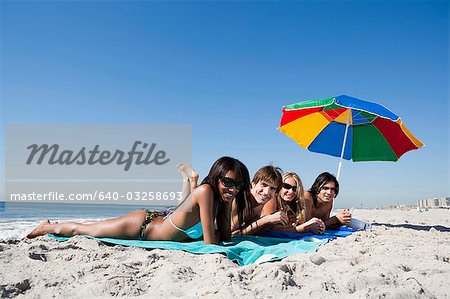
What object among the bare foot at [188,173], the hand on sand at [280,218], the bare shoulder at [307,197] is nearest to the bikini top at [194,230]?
the hand on sand at [280,218]

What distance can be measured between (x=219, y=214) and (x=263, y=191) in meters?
0.69

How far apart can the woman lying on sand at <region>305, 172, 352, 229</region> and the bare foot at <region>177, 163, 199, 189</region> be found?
1.65m

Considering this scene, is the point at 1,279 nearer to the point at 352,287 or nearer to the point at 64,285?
the point at 64,285

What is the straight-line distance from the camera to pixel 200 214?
10.7 ft

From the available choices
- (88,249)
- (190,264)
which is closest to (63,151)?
(88,249)

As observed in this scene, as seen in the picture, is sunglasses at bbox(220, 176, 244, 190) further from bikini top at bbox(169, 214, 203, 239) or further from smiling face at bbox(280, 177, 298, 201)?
smiling face at bbox(280, 177, 298, 201)

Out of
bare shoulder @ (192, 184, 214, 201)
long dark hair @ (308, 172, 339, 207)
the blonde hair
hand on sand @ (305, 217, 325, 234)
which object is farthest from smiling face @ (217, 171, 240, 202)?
long dark hair @ (308, 172, 339, 207)

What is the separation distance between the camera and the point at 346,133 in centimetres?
623

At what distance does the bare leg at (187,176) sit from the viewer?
4.65 m

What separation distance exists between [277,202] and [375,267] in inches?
91.6

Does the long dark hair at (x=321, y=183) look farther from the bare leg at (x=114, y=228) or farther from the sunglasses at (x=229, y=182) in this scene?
the bare leg at (x=114, y=228)

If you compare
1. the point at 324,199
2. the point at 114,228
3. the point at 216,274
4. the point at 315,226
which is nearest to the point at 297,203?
the point at 315,226

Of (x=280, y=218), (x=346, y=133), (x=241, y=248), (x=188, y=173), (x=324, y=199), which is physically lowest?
(x=241, y=248)

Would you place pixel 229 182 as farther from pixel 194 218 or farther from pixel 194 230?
pixel 194 230
